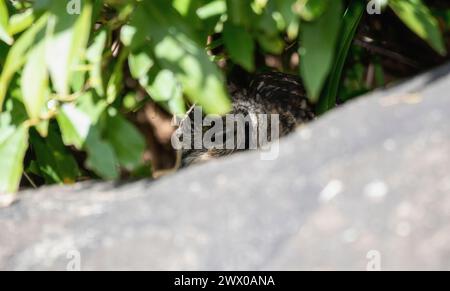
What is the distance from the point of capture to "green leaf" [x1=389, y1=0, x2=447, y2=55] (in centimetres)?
134

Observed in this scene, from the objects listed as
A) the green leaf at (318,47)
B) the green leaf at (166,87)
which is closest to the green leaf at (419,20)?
the green leaf at (318,47)

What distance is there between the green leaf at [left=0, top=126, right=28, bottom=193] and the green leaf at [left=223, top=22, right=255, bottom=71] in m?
0.44

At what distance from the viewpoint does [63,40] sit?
123cm

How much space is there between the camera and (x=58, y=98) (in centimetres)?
154

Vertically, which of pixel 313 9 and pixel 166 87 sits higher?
pixel 313 9

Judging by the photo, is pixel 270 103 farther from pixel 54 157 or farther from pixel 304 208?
pixel 304 208

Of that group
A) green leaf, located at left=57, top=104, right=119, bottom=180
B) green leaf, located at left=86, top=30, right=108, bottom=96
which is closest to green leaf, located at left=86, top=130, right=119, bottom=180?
green leaf, located at left=57, top=104, right=119, bottom=180

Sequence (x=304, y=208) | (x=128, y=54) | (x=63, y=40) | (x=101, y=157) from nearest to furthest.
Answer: (x=304, y=208) < (x=63, y=40) < (x=101, y=157) < (x=128, y=54)

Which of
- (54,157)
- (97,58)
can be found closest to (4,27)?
(97,58)

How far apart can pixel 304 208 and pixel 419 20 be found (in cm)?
49

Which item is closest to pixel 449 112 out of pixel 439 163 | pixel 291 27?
pixel 439 163

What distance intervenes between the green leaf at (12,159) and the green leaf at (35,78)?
0.20 meters
